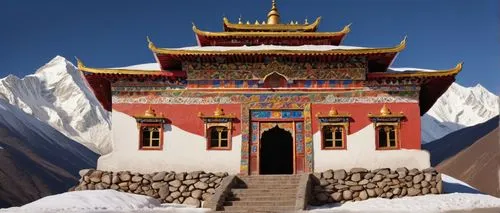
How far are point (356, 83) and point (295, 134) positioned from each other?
2.76 meters

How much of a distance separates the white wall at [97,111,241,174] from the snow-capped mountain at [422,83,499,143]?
295 feet

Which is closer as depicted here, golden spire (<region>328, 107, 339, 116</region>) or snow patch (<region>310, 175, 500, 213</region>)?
snow patch (<region>310, 175, 500, 213</region>)

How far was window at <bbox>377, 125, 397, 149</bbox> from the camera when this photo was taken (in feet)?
55.2

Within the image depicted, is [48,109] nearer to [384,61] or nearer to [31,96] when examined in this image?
[31,96]

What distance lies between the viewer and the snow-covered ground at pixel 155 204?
13140 mm

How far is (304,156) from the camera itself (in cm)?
1675

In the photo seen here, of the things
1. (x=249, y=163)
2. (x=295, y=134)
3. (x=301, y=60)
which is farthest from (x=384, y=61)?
(x=249, y=163)

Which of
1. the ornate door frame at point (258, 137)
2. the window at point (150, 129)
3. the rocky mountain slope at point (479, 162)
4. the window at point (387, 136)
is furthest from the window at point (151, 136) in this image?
the rocky mountain slope at point (479, 162)

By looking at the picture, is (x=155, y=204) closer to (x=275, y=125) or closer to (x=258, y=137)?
(x=258, y=137)

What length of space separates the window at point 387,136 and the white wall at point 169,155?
15.6 ft

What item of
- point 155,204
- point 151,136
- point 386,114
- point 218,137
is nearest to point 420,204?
point 386,114

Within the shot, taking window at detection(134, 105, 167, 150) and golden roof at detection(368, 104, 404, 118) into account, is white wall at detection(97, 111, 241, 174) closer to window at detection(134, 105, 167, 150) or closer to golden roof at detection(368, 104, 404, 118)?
window at detection(134, 105, 167, 150)

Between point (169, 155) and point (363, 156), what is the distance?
21.1 feet

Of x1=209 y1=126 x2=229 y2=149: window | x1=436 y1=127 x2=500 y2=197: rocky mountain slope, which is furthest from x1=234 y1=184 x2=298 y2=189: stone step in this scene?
x1=436 y1=127 x2=500 y2=197: rocky mountain slope
